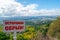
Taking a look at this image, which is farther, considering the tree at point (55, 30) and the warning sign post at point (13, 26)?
the tree at point (55, 30)

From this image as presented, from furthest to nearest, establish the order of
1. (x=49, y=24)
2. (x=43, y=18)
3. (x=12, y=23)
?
1. (x=49, y=24)
2. (x=43, y=18)
3. (x=12, y=23)

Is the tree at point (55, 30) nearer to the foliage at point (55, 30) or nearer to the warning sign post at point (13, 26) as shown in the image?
the foliage at point (55, 30)

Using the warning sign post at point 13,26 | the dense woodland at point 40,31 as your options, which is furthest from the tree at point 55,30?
the warning sign post at point 13,26

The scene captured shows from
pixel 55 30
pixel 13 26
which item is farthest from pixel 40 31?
pixel 13 26

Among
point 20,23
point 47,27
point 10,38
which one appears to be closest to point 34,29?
point 47,27

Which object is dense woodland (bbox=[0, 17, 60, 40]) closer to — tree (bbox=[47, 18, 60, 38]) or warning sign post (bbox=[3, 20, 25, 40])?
tree (bbox=[47, 18, 60, 38])

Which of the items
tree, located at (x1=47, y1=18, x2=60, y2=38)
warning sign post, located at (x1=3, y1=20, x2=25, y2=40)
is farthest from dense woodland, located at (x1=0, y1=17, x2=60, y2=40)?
warning sign post, located at (x1=3, y1=20, x2=25, y2=40)

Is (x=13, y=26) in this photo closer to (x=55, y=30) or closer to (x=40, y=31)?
(x=55, y=30)

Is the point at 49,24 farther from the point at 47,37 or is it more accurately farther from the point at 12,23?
the point at 12,23
